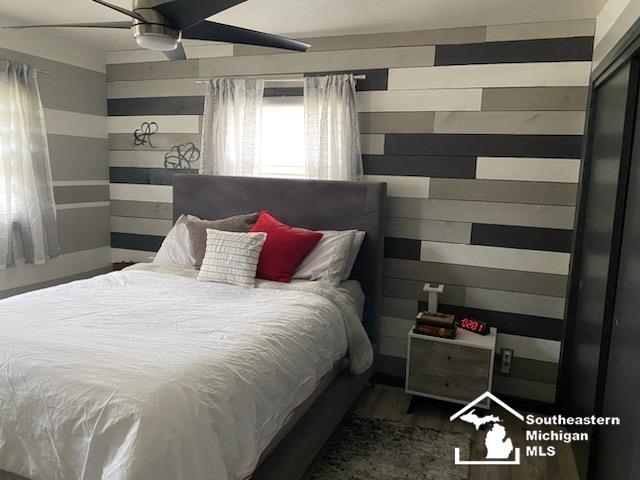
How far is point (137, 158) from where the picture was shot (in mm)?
4094

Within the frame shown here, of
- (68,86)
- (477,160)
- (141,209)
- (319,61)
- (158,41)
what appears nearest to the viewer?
(158,41)

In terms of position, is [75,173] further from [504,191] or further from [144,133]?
[504,191]

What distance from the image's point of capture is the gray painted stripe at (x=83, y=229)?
12.8ft

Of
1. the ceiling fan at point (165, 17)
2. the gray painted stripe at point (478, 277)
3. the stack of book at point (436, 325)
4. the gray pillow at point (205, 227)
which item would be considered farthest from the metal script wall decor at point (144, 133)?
the stack of book at point (436, 325)

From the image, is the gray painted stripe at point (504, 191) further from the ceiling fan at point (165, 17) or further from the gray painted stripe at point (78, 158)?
the gray painted stripe at point (78, 158)

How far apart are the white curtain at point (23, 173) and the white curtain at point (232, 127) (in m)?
1.16

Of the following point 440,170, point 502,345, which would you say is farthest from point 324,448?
point 440,170

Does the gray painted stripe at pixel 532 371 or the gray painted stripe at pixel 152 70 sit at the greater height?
the gray painted stripe at pixel 152 70

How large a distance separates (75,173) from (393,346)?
285 cm

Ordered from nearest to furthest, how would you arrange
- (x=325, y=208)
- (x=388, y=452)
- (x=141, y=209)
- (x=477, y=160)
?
(x=388, y=452), (x=477, y=160), (x=325, y=208), (x=141, y=209)

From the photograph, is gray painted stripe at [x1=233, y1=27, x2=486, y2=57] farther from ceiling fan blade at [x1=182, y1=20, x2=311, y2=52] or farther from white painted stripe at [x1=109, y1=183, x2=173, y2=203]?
white painted stripe at [x1=109, y1=183, x2=173, y2=203]

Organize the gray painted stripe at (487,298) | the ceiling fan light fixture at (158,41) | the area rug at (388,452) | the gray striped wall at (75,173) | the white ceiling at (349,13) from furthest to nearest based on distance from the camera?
the gray striped wall at (75,173), the gray painted stripe at (487,298), the white ceiling at (349,13), the area rug at (388,452), the ceiling fan light fixture at (158,41)

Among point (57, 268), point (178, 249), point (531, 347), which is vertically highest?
point (178, 249)

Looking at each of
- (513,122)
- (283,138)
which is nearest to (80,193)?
(283,138)
